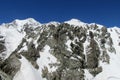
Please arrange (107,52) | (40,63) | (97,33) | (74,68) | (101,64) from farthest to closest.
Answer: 1. (97,33)
2. (107,52)
3. (101,64)
4. (74,68)
5. (40,63)

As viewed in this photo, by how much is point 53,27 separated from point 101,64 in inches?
1173

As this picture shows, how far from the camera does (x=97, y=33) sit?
119 m

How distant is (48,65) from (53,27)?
95.4ft

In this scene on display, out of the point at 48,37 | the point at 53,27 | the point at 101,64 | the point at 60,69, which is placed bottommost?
the point at 60,69

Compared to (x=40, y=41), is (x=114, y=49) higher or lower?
higher

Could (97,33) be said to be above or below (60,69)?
above

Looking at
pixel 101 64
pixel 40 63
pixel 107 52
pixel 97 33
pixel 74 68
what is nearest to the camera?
pixel 40 63

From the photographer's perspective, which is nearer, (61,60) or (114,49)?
(61,60)

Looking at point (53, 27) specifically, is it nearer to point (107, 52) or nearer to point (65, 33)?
point (65, 33)

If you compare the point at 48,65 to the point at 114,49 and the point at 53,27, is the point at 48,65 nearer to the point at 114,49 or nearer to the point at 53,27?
the point at 53,27

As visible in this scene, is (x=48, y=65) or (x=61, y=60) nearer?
(x=48, y=65)

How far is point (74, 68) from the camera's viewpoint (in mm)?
96562

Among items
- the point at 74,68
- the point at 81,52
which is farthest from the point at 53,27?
the point at 74,68

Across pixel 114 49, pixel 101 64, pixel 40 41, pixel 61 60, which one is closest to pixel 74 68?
pixel 61 60
